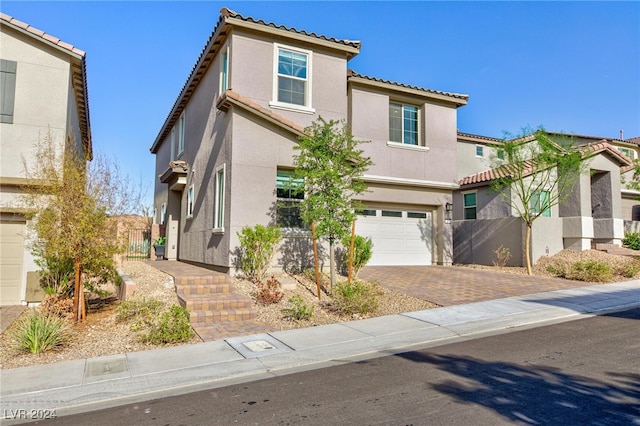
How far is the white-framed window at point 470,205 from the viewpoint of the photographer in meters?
19.3

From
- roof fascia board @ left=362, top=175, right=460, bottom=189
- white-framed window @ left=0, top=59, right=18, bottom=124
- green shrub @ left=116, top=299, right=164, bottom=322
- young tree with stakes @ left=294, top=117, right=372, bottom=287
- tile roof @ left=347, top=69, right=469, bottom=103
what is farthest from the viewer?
roof fascia board @ left=362, top=175, right=460, bottom=189

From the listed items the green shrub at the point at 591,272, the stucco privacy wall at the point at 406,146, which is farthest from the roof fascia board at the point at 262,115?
the green shrub at the point at 591,272

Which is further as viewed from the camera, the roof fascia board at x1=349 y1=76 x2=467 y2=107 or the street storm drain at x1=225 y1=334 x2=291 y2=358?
the roof fascia board at x1=349 y1=76 x2=467 y2=107

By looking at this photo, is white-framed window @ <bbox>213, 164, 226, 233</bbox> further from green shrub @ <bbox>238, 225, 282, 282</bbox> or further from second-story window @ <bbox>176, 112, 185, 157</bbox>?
second-story window @ <bbox>176, 112, 185, 157</bbox>

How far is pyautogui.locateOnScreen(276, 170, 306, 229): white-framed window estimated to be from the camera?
39.4 feet

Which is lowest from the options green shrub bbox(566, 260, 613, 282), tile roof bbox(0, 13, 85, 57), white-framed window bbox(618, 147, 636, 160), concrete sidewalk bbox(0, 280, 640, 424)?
concrete sidewalk bbox(0, 280, 640, 424)

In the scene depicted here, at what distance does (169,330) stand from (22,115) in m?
8.04

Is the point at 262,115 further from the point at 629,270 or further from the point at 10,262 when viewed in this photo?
the point at 629,270

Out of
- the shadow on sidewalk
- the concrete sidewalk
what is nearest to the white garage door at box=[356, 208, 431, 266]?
the concrete sidewalk

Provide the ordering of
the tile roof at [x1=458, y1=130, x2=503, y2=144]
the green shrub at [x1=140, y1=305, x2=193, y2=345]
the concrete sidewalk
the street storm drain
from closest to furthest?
the concrete sidewalk
the street storm drain
the green shrub at [x1=140, y1=305, x2=193, y2=345]
the tile roof at [x1=458, y1=130, x2=503, y2=144]

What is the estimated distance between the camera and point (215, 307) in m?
9.08

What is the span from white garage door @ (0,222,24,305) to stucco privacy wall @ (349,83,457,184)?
10910 millimetres

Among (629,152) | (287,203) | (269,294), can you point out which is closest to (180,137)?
(287,203)

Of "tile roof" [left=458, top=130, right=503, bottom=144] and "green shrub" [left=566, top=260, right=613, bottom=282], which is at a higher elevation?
"tile roof" [left=458, top=130, right=503, bottom=144]
